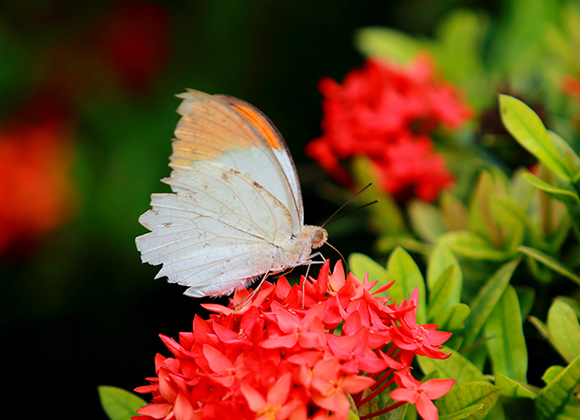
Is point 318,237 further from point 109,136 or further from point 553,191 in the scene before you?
point 109,136

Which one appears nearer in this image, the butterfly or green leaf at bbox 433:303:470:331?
green leaf at bbox 433:303:470:331

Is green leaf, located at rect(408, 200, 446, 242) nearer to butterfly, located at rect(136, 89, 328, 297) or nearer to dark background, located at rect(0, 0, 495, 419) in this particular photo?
dark background, located at rect(0, 0, 495, 419)

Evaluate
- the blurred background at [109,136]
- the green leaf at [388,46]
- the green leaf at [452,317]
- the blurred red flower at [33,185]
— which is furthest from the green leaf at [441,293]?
the blurred red flower at [33,185]

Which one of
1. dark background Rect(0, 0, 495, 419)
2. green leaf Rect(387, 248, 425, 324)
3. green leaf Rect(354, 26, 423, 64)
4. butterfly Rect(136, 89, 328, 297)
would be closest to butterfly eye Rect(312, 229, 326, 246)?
butterfly Rect(136, 89, 328, 297)

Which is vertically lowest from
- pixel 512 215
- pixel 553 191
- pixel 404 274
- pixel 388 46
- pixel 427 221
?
pixel 427 221

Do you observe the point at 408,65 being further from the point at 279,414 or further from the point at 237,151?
the point at 279,414

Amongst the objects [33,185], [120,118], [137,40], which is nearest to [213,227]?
[33,185]

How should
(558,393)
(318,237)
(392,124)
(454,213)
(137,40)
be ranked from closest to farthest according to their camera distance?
1. (558,393)
2. (318,237)
3. (454,213)
4. (392,124)
5. (137,40)
